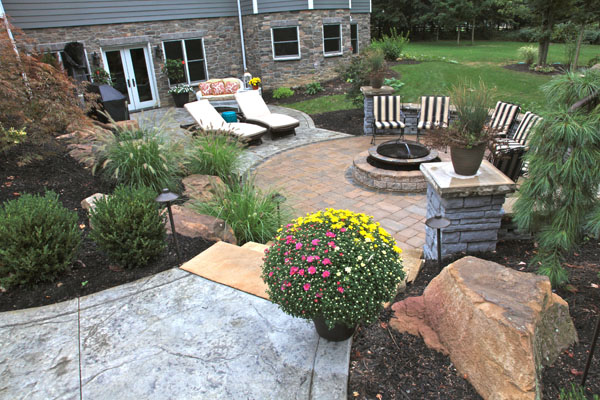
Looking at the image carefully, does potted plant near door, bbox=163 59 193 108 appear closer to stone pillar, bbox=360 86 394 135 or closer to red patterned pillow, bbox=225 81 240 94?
red patterned pillow, bbox=225 81 240 94

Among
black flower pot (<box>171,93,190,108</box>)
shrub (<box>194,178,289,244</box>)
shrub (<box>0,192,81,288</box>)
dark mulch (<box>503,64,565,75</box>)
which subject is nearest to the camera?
shrub (<box>0,192,81,288</box>)

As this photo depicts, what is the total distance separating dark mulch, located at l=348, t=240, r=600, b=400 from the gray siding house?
40.6ft

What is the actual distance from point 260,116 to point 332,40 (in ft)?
22.8

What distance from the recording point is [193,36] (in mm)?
13500

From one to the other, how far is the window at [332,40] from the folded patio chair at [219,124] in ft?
24.1

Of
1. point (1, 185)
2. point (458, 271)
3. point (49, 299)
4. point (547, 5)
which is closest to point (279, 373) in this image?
point (458, 271)

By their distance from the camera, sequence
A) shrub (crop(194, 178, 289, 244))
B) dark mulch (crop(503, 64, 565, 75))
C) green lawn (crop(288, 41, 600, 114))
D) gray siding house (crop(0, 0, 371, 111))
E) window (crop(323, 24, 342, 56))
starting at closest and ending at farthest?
shrub (crop(194, 178, 289, 244)), gray siding house (crop(0, 0, 371, 111)), green lawn (crop(288, 41, 600, 114)), dark mulch (crop(503, 64, 565, 75)), window (crop(323, 24, 342, 56))

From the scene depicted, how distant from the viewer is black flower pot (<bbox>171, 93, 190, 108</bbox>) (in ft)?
43.6

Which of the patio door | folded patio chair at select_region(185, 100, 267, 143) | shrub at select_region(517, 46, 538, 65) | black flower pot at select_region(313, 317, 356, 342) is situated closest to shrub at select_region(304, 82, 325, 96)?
the patio door

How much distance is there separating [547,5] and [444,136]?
13.2 metres

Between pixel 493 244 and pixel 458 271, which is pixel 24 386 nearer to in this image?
pixel 458 271

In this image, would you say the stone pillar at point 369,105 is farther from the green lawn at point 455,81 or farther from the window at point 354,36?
the window at point 354,36

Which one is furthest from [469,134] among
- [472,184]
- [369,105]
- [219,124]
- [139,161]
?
[219,124]

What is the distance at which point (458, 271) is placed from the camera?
2.54 m
